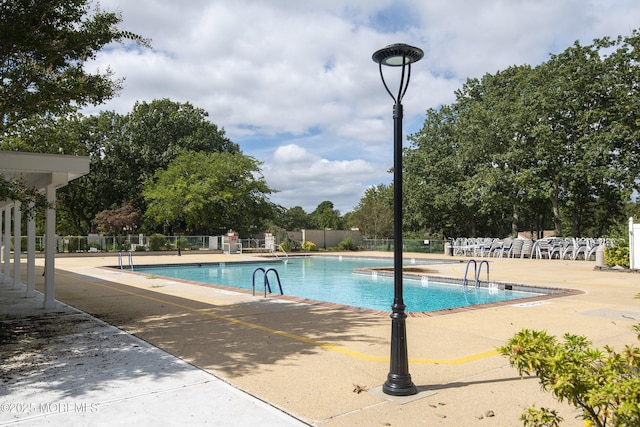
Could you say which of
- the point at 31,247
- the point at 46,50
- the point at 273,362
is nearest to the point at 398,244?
the point at 273,362

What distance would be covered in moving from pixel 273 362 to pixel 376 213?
153ft

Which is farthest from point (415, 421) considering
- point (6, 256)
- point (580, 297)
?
point (6, 256)

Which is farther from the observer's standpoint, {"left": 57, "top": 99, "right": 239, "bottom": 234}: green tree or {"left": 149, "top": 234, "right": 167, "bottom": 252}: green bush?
{"left": 57, "top": 99, "right": 239, "bottom": 234}: green tree

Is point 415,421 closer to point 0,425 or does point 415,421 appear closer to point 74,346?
point 0,425

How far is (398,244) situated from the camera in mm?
4676

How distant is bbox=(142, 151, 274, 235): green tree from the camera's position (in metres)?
41.4

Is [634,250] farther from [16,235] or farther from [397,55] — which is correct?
[16,235]

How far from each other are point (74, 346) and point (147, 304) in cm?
389

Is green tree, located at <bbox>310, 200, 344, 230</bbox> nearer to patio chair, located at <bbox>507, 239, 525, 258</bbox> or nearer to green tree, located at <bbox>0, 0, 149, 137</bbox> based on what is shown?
patio chair, located at <bbox>507, 239, 525, 258</bbox>

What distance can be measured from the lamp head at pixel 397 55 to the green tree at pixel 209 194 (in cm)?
3740

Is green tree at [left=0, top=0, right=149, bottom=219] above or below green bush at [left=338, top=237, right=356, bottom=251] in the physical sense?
above

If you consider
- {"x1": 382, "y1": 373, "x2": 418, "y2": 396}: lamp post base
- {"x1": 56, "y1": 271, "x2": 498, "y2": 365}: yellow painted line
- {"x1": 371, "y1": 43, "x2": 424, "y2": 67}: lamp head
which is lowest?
{"x1": 56, "y1": 271, "x2": 498, "y2": 365}: yellow painted line

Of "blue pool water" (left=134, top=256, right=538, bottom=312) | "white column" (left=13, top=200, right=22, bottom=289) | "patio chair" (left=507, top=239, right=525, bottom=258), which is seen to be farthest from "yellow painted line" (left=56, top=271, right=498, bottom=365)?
"patio chair" (left=507, top=239, right=525, bottom=258)

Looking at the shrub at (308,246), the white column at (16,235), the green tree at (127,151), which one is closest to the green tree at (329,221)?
the green tree at (127,151)
